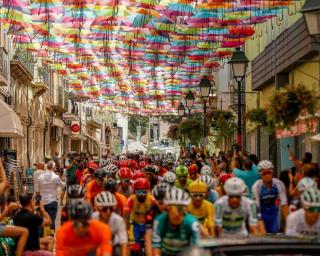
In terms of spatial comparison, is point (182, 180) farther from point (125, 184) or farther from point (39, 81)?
point (39, 81)

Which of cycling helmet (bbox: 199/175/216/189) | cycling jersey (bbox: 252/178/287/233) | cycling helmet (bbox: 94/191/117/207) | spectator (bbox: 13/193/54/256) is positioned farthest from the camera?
cycling jersey (bbox: 252/178/287/233)

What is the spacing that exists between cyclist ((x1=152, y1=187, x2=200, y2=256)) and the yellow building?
9332 millimetres

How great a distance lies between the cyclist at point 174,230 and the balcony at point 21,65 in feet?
98.1

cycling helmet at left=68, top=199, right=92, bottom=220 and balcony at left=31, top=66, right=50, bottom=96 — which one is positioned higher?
balcony at left=31, top=66, right=50, bottom=96

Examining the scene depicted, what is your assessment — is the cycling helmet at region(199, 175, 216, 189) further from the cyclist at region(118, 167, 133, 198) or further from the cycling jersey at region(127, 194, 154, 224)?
the cyclist at region(118, 167, 133, 198)

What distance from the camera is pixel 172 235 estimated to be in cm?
884

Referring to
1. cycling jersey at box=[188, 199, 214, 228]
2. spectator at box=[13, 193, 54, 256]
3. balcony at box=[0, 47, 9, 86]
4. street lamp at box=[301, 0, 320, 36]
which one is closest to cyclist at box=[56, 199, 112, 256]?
cycling jersey at box=[188, 199, 214, 228]

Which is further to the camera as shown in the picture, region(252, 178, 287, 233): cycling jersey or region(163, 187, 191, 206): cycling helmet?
region(252, 178, 287, 233): cycling jersey

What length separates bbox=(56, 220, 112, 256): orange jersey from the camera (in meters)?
8.48

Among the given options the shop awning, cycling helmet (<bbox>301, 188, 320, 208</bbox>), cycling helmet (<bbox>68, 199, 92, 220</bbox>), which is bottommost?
cycling helmet (<bbox>68, 199, 92, 220</bbox>)

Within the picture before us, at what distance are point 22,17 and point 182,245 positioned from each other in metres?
14.1

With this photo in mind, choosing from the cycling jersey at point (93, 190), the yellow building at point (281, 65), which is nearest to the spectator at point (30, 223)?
the cycling jersey at point (93, 190)

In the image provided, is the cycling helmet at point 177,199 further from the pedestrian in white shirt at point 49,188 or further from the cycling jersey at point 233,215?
the pedestrian in white shirt at point 49,188

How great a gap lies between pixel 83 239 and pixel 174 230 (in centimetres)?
93
